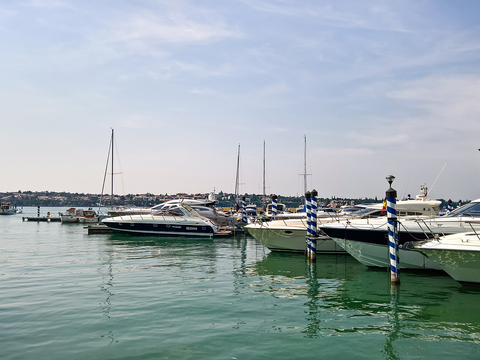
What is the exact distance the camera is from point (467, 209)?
51.5ft

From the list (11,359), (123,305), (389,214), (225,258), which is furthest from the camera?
(225,258)

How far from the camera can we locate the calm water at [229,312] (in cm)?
747

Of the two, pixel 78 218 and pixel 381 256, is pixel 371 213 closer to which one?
pixel 381 256

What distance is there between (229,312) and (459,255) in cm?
728

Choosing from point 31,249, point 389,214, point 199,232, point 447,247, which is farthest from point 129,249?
point 447,247

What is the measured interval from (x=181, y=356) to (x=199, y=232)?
24.2m

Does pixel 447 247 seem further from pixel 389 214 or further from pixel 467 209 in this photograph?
pixel 467 209

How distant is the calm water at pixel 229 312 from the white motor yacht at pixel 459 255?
1.64 feet

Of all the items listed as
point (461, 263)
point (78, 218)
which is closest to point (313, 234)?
point (461, 263)

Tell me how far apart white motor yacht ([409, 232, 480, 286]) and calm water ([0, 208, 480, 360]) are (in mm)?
500

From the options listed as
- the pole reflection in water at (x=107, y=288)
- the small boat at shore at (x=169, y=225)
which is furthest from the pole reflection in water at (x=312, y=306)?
the small boat at shore at (x=169, y=225)

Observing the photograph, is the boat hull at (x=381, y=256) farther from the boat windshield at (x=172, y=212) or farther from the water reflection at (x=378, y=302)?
the boat windshield at (x=172, y=212)

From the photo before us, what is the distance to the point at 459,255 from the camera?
1177 centimetres

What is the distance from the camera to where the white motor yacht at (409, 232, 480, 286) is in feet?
38.4
